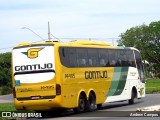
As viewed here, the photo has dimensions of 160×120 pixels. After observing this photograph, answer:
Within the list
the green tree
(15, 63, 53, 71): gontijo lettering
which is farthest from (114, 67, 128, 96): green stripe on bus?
the green tree

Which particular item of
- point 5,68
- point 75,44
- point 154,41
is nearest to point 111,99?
point 75,44

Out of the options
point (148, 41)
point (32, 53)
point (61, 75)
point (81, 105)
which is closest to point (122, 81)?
point (81, 105)

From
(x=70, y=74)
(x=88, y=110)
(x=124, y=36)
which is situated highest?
(x=124, y=36)

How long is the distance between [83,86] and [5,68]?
55.1m

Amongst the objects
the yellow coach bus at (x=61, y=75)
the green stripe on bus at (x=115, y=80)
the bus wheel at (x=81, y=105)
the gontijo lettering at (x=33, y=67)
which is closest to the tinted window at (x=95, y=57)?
the yellow coach bus at (x=61, y=75)

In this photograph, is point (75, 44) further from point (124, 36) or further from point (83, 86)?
point (124, 36)

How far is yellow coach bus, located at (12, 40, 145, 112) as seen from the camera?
22.5 m

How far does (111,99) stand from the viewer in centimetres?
2808

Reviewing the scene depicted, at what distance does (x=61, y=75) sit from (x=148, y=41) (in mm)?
100024

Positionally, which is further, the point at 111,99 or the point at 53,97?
the point at 111,99

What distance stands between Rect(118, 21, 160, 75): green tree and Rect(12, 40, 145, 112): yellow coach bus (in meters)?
93.0

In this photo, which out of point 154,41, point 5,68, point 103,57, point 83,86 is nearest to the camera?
point 83,86

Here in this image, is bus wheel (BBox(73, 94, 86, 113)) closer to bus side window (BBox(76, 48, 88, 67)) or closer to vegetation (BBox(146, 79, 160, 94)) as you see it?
bus side window (BBox(76, 48, 88, 67))

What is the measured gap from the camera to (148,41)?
397 ft
